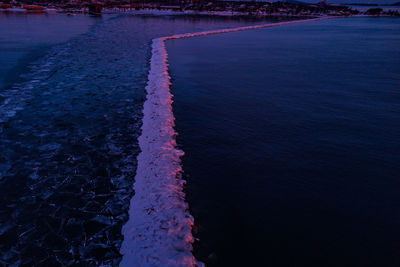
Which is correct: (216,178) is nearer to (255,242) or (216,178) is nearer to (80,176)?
(255,242)

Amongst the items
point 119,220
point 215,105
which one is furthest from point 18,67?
point 119,220

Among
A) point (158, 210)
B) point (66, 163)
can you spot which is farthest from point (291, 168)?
point (66, 163)

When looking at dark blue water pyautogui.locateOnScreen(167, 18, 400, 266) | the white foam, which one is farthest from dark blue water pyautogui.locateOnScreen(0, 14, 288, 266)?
dark blue water pyautogui.locateOnScreen(167, 18, 400, 266)

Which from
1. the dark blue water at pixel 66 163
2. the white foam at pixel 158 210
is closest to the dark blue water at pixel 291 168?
the white foam at pixel 158 210

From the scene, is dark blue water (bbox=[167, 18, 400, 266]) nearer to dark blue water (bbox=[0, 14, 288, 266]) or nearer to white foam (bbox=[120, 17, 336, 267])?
white foam (bbox=[120, 17, 336, 267])

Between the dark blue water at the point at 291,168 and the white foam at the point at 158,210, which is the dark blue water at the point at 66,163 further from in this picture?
the dark blue water at the point at 291,168
